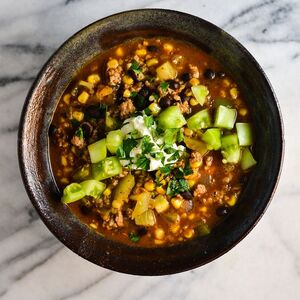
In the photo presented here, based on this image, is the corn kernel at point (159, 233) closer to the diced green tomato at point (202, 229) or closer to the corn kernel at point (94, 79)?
the diced green tomato at point (202, 229)

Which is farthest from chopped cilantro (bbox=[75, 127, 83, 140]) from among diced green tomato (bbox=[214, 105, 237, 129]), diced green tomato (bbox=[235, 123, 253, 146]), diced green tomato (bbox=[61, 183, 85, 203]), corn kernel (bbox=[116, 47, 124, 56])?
diced green tomato (bbox=[235, 123, 253, 146])

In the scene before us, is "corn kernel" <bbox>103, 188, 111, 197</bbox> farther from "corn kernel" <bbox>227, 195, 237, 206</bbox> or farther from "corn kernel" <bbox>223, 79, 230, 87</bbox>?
"corn kernel" <bbox>223, 79, 230, 87</bbox>

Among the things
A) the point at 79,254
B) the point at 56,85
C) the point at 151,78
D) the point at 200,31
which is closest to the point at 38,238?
the point at 79,254

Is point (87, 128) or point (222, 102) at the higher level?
point (87, 128)

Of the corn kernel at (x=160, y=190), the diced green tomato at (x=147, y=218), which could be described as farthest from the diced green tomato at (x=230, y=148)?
the diced green tomato at (x=147, y=218)

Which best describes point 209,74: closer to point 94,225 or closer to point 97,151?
point 97,151

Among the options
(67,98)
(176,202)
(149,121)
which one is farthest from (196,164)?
(67,98)
